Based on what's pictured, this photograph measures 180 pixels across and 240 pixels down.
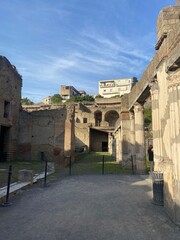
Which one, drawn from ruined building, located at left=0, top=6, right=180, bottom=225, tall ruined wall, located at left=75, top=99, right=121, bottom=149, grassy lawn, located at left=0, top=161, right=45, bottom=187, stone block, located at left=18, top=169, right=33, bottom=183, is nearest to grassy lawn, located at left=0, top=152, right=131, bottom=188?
grassy lawn, located at left=0, top=161, right=45, bottom=187

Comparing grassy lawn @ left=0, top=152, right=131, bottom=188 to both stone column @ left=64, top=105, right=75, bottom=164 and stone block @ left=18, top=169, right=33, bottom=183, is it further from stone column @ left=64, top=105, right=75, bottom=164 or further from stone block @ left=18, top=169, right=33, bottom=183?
stone column @ left=64, top=105, right=75, bottom=164

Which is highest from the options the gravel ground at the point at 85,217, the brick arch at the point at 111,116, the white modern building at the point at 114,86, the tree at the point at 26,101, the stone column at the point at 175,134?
the white modern building at the point at 114,86

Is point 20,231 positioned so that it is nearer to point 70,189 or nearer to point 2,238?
point 2,238

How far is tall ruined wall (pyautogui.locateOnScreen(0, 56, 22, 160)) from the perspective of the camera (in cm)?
1825

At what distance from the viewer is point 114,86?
8575 cm

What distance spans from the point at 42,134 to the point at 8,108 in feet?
13.2

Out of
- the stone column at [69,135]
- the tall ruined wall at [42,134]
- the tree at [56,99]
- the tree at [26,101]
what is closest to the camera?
the stone column at [69,135]

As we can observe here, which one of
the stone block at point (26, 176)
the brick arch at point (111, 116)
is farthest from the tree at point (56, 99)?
the stone block at point (26, 176)

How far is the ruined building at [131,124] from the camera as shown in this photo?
14.4 ft

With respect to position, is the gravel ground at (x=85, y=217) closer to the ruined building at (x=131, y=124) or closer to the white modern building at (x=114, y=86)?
the ruined building at (x=131, y=124)

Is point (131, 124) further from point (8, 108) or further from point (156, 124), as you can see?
point (8, 108)

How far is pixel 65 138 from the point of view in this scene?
17.3 metres

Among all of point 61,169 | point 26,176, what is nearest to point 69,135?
point 61,169

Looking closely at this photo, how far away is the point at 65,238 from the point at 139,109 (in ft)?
27.5
